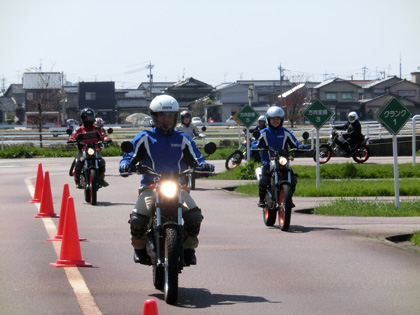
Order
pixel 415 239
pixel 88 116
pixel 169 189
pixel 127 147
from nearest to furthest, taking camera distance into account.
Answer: pixel 169 189 → pixel 127 147 → pixel 415 239 → pixel 88 116

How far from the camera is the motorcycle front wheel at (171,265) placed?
730 cm

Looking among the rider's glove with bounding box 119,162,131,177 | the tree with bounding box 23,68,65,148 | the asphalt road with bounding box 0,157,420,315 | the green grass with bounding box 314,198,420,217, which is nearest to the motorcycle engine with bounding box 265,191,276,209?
the asphalt road with bounding box 0,157,420,315

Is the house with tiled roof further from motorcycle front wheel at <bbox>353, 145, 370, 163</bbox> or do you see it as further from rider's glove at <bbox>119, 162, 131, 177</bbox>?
rider's glove at <bbox>119, 162, 131, 177</bbox>

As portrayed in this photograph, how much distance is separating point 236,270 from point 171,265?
2141mm

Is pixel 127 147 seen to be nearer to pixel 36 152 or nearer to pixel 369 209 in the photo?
pixel 369 209

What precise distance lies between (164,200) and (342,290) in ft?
6.24

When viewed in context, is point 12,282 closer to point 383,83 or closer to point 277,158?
point 277,158

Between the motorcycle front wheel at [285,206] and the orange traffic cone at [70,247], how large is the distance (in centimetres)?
404

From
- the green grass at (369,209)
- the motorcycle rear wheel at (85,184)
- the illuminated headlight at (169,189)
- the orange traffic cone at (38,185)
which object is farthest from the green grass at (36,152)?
the illuminated headlight at (169,189)

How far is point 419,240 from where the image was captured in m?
11.5

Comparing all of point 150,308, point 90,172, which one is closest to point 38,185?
point 90,172

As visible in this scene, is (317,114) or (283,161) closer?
(283,161)

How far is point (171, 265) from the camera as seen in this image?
729 cm

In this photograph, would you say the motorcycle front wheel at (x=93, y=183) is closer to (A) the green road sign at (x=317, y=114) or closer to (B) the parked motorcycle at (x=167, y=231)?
(A) the green road sign at (x=317, y=114)
